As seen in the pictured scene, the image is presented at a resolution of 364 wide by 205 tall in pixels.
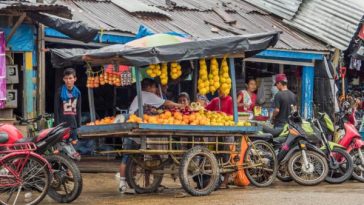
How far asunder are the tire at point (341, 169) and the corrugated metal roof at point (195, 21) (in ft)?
12.1

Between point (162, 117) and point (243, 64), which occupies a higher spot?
point (243, 64)

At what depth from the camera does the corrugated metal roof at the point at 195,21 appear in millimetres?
13224

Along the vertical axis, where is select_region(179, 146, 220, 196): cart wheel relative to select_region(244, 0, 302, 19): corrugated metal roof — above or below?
below

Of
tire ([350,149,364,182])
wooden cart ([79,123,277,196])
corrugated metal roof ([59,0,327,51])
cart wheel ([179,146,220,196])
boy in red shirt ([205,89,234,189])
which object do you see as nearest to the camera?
wooden cart ([79,123,277,196])

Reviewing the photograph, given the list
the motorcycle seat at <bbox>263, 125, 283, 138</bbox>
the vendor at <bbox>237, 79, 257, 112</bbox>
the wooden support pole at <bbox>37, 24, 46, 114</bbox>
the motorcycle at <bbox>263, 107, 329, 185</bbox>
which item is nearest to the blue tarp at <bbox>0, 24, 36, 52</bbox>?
the wooden support pole at <bbox>37, 24, 46, 114</bbox>

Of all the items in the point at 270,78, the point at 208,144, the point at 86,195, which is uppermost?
the point at 270,78

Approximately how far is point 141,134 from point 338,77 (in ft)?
30.6

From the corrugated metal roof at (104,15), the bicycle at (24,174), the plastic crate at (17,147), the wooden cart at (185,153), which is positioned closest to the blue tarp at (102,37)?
the corrugated metal roof at (104,15)

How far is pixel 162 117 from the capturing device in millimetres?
9344

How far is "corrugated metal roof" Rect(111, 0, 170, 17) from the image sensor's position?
14234 millimetres

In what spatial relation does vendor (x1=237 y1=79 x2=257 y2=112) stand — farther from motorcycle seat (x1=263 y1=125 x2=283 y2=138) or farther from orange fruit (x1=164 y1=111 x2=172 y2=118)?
orange fruit (x1=164 y1=111 x2=172 y2=118)

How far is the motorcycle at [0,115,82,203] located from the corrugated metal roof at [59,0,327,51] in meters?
4.10

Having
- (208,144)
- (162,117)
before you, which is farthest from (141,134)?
(208,144)

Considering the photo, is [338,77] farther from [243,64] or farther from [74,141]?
[74,141]
